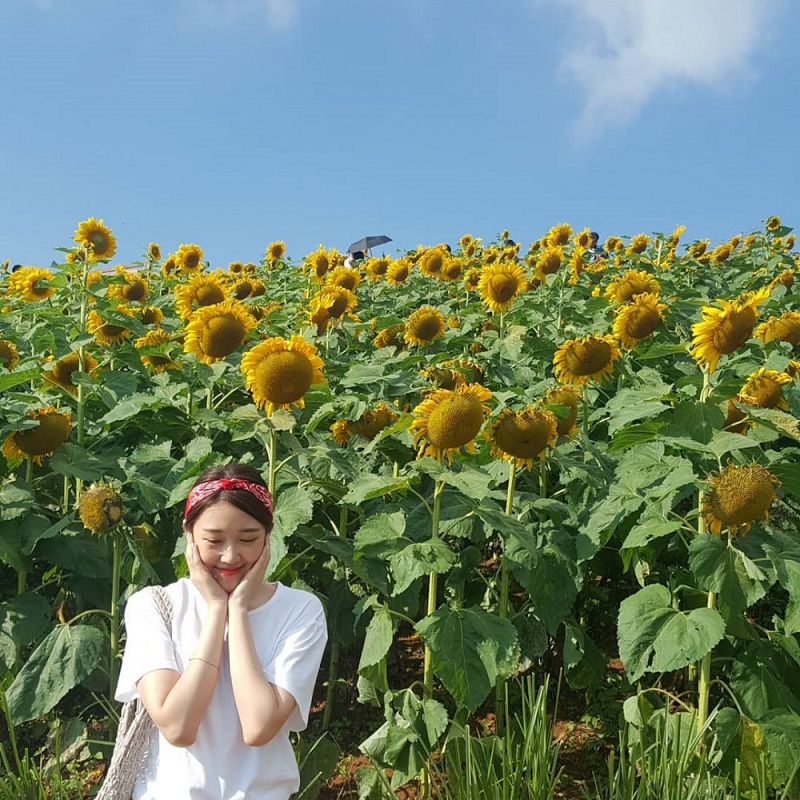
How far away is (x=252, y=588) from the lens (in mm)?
2111

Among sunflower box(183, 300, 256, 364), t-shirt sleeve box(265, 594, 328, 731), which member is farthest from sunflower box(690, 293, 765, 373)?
t-shirt sleeve box(265, 594, 328, 731)

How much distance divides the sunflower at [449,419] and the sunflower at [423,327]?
2.24m

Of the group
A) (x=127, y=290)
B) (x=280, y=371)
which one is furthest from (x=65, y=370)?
(x=127, y=290)

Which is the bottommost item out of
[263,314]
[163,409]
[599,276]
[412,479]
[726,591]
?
[726,591]

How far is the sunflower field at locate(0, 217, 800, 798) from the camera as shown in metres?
2.98

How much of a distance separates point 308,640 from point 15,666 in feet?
6.61

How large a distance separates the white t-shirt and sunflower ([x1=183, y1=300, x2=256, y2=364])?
2242 mm

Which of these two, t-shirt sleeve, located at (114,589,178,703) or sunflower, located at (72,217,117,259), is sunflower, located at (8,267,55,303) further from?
t-shirt sleeve, located at (114,589,178,703)

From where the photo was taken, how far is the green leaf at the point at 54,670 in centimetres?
312

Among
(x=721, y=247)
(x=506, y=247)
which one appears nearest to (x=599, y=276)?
(x=506, y=247)

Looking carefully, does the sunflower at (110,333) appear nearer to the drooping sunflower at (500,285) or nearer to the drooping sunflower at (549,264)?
the drooping sunflower at (500,285)

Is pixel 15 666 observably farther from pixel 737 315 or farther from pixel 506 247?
pixel 506 247

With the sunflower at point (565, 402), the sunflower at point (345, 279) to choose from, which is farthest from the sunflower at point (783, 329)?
the sunflower at point (345, 279)

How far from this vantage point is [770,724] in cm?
301
